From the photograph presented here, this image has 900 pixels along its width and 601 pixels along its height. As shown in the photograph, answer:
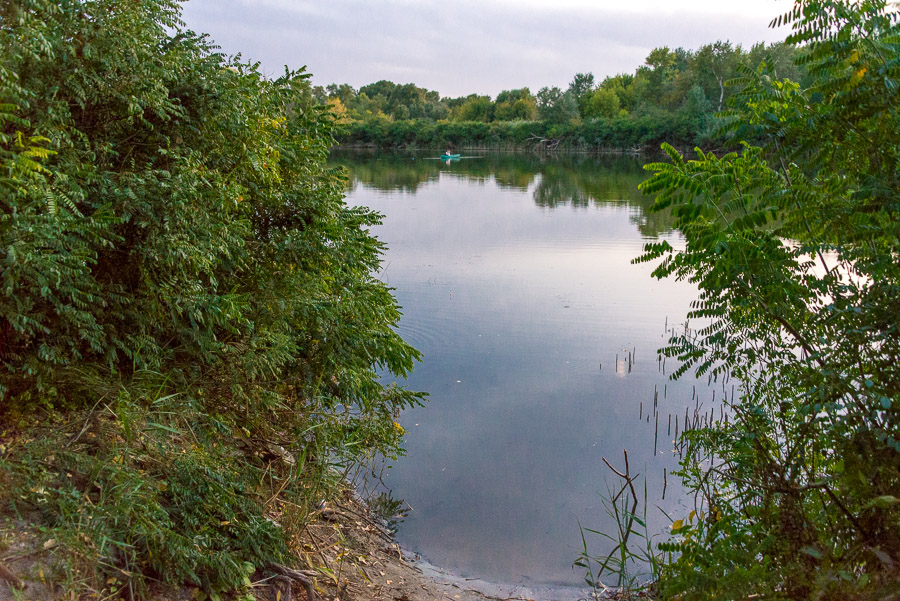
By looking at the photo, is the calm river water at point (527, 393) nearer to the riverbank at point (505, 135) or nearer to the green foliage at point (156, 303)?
the green foliage at point (156, 303)

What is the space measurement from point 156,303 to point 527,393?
569 cm

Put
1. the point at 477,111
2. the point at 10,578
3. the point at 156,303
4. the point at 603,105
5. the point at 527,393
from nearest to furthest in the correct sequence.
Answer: the point at 10,578, the point at 156,303, the point at 527,393, the point at 603,105, the point at 477,111

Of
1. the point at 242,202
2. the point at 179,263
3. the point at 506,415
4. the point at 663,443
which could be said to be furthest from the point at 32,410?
the point at 663,443

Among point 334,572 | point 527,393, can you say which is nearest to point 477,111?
point 527,393

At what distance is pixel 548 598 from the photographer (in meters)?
5.15

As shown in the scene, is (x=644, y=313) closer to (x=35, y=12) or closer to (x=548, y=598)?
(x=548, y=598)

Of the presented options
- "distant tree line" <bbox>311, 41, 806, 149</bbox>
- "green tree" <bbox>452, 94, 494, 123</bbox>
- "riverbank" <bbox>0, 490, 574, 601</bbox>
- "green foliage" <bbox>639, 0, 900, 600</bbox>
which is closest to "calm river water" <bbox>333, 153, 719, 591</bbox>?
"riverbank" <bbox>0, 490, 574, 601</bbox>

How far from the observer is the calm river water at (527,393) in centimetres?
618

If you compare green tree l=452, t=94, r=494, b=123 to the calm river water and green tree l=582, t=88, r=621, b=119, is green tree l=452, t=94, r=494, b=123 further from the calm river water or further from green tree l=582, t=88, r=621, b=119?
the calm river water

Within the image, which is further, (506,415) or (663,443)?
(506,415)

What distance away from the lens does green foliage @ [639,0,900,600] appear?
9.27 ft

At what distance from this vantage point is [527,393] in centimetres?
909

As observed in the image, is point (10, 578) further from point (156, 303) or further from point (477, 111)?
point (477, 111)

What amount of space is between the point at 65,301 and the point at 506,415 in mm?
5565
